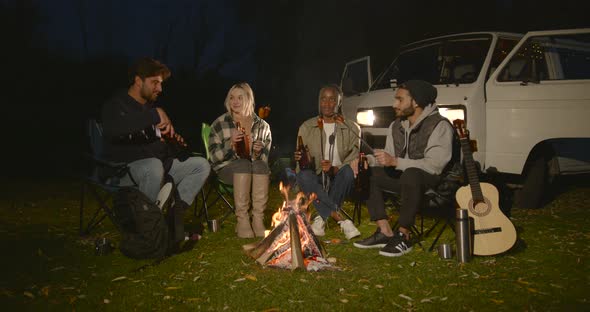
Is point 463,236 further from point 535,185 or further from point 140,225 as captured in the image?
point 535,185

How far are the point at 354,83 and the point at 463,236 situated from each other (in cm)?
443

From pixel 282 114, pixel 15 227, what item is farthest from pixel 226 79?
pixel 15 227

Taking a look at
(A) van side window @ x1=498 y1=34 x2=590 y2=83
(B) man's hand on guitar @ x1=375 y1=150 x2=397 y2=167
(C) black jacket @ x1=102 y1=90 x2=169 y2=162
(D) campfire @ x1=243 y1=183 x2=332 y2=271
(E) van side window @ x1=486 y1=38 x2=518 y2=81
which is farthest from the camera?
(E) van side window @ x1=486 y1=38 x2=518 y2=81

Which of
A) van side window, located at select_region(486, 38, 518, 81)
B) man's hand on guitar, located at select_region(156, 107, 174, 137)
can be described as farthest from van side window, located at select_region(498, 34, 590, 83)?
man's hand on guitar, located at select_region(156, 107, 174, 137)

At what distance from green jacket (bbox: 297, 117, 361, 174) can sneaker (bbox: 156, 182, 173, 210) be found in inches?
66.8

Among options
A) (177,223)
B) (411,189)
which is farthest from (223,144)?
(411,189)

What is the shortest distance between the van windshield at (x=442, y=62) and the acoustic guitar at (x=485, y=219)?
7.72 ft

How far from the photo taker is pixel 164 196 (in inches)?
177

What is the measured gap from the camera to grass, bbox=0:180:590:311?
3.38 meters

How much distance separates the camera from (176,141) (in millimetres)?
4906

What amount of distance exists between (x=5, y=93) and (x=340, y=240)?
52.8 feet

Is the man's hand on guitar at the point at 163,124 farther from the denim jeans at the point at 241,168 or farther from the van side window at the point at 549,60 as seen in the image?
the van side window at the point at 549,60

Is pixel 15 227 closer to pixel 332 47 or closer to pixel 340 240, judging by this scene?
pixel 340 240

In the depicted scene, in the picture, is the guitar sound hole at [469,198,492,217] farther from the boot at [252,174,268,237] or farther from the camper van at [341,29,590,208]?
the boot at [252,174,268,237]
